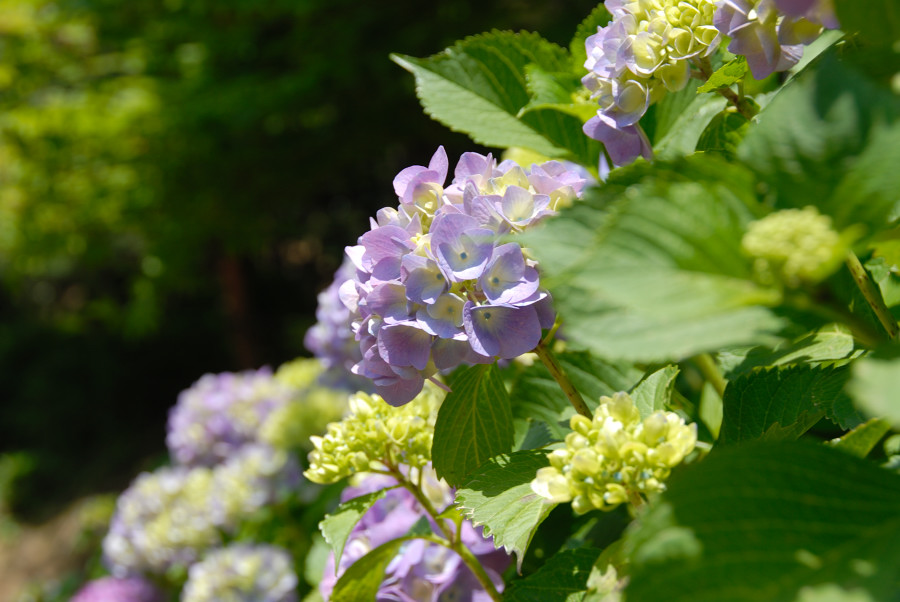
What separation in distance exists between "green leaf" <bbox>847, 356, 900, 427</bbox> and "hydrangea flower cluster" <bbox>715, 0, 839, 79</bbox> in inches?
11.0

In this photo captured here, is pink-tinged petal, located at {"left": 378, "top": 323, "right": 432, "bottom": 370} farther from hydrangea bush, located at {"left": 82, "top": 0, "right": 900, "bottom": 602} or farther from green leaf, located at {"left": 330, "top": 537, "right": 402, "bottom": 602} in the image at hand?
green leaf, located at {"left": 330, "top": 537, "right": 402, "bottom": 602}

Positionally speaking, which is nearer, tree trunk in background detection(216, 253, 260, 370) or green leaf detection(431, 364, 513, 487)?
green leaf detection(431, 364, 513, 487)

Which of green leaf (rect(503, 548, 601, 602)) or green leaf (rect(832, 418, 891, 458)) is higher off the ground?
green leaf (rect(832, 418, 891, 458))

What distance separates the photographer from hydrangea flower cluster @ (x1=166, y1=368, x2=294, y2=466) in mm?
2100

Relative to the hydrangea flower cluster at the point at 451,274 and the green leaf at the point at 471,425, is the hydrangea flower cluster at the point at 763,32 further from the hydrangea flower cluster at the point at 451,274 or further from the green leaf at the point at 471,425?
the green leaf at the point at 471,425

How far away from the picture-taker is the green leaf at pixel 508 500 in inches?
21.1

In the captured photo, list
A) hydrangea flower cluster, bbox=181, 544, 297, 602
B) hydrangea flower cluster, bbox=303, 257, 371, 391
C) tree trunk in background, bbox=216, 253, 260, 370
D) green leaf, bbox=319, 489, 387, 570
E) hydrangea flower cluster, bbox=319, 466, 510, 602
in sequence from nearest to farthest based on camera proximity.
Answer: green leaf, bbox=319, 489, 387, 570, hydrangea flower cluster, bbox=319, 466, 510, 602, hydrangea flower cluster, bbox=303, 257, 371, 391, hydrangea flower cluster, bbox=181, 544, 297, 602, tree trunk in background, bbox=216, 253, 260, 370

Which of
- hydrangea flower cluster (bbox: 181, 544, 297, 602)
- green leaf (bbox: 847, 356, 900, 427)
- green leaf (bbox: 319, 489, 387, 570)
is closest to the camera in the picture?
green leaf (bbox: 847, 356, 900, 427)

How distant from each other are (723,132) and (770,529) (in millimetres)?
416

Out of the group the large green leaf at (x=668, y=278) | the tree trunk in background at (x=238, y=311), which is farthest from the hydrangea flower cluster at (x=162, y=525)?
the tree trunk in background at (x=238, y=311)

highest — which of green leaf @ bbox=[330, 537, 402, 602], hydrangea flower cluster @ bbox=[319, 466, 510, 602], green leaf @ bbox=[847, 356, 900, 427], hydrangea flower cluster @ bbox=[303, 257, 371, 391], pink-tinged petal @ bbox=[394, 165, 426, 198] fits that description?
green leaf @ bbox=[847, 356, 900, 427]

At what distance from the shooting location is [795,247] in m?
0.34

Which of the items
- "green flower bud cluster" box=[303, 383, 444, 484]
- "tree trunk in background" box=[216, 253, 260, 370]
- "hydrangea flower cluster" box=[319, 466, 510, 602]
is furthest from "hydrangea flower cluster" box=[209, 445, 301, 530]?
"tree trunk in background" box=[216, 253, 260, 370]

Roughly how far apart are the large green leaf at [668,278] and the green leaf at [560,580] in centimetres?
29
